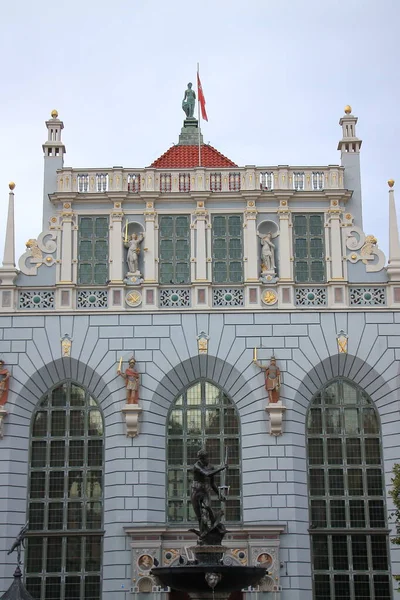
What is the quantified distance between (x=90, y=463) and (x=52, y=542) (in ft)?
9.22

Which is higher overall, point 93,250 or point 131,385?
point 93,250

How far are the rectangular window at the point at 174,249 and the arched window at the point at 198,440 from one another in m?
3.81

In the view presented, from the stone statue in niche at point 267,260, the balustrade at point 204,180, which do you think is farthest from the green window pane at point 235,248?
the balustrade at point 204,180

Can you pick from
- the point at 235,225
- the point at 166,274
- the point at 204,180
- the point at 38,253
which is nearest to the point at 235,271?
the point at 235,225

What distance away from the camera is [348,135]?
3703cm

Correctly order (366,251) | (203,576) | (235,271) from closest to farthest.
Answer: (203,576) → (235,271) → (366,251)

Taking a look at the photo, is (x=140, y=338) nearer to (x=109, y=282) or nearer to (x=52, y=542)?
(x=109, y=282)

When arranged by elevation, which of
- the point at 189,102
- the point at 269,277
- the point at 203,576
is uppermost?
the point at 189,102

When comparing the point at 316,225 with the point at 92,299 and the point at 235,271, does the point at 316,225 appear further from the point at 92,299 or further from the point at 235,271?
the point at 92,299

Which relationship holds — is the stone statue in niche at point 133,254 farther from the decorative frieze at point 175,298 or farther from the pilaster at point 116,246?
the decorative frieze at point 175,298

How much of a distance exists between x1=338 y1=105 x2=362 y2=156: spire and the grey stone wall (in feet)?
21.4

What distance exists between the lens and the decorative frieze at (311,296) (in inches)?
1361

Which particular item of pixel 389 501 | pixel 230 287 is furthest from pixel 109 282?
pixel 389 501

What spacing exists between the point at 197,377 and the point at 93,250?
19.1 ft
